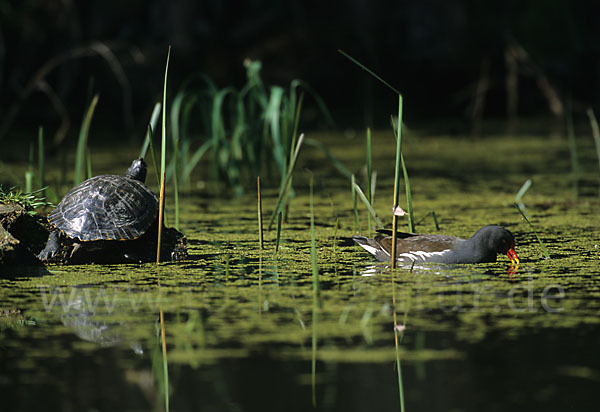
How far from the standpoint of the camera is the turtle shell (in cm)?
389

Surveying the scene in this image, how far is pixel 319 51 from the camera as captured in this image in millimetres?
12453

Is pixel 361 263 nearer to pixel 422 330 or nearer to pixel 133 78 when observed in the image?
pixel 422 330

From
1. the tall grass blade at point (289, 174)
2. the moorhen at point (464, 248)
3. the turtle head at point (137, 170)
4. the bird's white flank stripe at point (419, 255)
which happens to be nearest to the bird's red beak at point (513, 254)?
the moorhen at point (464, 248)

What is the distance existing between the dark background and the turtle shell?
570 centimetres

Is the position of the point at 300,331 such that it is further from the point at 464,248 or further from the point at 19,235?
the point at 19,235

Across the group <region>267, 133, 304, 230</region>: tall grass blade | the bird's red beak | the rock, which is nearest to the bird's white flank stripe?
the bird's red beak

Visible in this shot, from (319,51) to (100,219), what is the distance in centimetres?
882

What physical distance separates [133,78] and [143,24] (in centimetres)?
73

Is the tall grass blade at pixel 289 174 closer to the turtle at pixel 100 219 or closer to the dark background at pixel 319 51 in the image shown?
the turtle at pixel 100 219

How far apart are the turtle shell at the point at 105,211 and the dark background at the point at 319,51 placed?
570 centimetres

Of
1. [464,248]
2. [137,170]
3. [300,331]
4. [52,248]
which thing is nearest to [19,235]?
[52,248]

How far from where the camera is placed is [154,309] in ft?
10.5

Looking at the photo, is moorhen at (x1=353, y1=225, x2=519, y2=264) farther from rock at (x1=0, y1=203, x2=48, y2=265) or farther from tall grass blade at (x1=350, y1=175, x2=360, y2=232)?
rock at (x1=0, y1=203, x2=48, y2=265)

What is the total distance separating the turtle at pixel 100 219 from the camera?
3.90 metres
